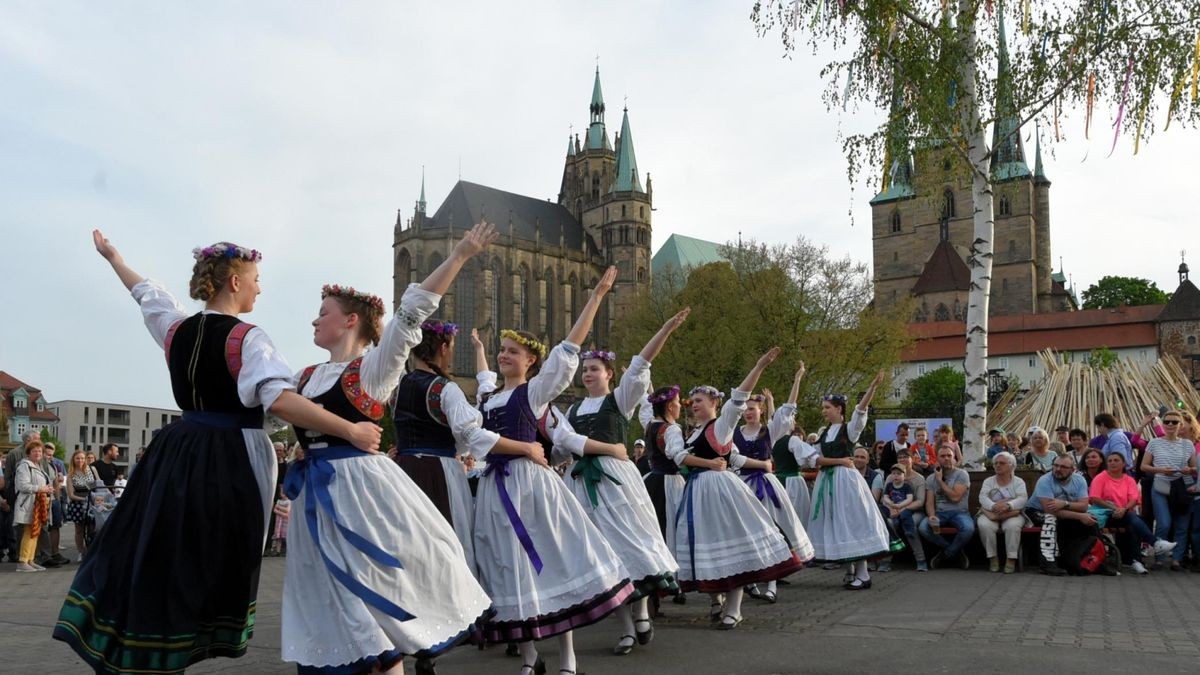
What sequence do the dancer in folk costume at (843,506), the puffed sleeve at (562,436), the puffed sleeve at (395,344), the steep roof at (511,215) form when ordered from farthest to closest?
1. the steep roof at (511,215)
2. the dancer in folk costume at (843,506)
3. the puffed sleeve at (562,436)
4. the puffed sleeve at (395,344)

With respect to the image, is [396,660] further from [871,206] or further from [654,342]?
[871,206]

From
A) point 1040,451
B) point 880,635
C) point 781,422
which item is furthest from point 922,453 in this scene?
point 880,635

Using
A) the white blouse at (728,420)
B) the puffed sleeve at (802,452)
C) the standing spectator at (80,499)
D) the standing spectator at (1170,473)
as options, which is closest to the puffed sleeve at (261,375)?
the white blouse at (728,420)

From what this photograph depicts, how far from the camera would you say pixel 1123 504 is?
41.7ft

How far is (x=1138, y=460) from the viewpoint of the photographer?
14.6 m

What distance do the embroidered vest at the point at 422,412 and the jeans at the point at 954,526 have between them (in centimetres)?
940

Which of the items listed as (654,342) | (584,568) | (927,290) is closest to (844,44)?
(654,342)

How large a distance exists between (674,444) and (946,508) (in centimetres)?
665

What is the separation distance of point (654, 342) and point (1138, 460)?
10912mm

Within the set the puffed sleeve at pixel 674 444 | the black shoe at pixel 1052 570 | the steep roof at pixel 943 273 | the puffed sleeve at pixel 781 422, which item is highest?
the steep roof at pixel 943 273

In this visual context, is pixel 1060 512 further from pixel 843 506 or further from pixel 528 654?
pixel 528 654

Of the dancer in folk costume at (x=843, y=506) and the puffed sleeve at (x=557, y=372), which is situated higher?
the puffed sleeve at (x=557, y=372)

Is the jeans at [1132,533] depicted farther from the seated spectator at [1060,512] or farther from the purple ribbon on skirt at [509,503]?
the purple ribbon on skirt at [509,503]

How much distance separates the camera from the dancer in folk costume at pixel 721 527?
25.5 ft
